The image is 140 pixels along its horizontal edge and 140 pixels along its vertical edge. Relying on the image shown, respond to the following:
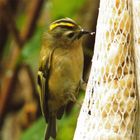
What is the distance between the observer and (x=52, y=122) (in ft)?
8.85

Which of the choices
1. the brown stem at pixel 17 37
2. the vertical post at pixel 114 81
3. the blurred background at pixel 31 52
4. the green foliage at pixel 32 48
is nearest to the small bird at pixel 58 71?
the blurred background at pixel 31 52

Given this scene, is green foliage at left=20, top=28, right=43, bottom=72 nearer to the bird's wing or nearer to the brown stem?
the brown stem

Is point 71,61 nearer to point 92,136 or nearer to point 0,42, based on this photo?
point 92,136

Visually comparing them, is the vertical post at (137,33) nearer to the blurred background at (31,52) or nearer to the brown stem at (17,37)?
the blurred background at (31,52)

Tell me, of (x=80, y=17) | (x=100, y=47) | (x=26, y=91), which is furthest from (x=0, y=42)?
(x=100, y=47)

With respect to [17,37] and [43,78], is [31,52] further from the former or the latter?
[43,78]

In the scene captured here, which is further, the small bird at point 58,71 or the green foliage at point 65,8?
the green foliage at point 65,8

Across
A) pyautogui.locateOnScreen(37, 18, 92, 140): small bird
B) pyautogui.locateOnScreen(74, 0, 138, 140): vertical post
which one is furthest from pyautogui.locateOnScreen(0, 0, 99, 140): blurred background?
pyautogui.locateOnScreen(74, 0, 138, 140): vertical post

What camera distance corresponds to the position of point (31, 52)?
3271 millimetres

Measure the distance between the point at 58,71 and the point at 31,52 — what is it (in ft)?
2.15

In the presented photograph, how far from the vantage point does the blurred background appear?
3.03m

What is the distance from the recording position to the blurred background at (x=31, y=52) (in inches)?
119

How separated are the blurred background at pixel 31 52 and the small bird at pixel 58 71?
19cm

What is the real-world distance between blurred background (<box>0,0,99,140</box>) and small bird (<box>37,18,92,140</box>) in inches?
7.5
